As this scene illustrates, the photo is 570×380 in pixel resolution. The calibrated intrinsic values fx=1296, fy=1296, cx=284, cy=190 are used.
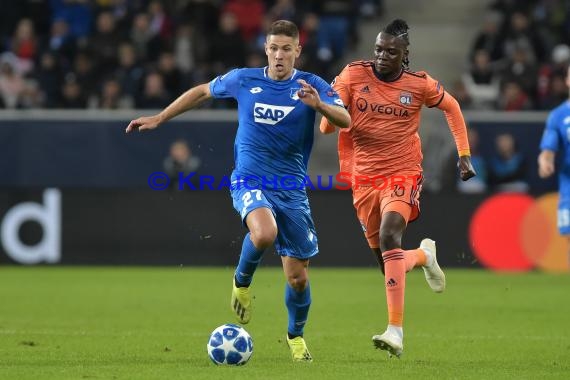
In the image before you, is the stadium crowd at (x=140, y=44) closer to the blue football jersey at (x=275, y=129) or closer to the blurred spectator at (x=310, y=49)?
Answer: the blurred spectator at (x=310, y=49)

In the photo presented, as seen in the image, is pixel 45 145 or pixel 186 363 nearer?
pixel 186 363

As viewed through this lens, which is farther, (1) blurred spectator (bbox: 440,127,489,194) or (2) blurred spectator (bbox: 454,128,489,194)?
(2) blurred spectator (bbox: 454,128,489,194)

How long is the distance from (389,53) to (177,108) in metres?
1.69

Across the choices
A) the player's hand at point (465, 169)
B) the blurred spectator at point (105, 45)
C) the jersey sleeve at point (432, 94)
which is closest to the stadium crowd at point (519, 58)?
the blurred spectator at point (105, 45)

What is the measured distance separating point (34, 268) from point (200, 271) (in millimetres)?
2330

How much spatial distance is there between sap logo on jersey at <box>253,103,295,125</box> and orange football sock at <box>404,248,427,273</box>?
1.68 m

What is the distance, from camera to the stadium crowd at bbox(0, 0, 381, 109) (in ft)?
66.2

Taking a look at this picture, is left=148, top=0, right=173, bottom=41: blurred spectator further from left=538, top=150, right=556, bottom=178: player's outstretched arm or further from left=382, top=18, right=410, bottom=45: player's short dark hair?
left=382, top=18, right=410, bottom=45: player's short dark hair

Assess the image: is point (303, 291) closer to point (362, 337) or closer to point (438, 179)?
point (362, 337)

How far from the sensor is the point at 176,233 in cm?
1830

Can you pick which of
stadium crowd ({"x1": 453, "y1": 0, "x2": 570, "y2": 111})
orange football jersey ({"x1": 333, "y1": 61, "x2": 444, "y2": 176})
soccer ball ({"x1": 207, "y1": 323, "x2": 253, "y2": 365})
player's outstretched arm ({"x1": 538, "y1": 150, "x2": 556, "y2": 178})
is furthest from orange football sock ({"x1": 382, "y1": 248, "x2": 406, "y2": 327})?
stadium crowd ({"x1": 453, "y1": 0, "x2": 570, "y2": 111})

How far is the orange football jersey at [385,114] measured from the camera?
32.9 feet

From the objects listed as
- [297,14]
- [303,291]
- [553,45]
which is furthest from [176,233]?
[303,291]

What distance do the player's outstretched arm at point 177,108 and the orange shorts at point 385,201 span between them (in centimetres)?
152
